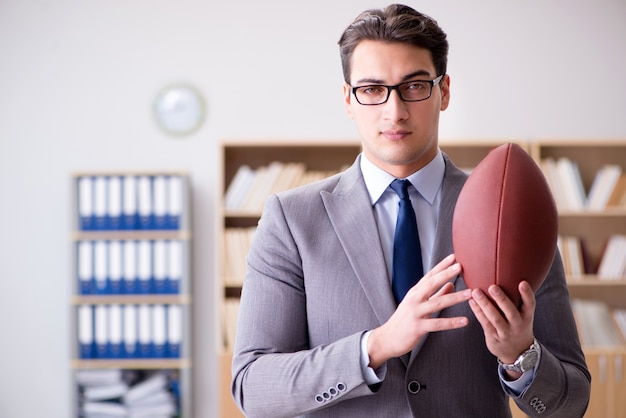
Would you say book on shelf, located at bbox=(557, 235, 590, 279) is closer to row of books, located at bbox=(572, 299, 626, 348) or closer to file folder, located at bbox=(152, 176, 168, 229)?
row of books, located at bbox=(572, 299, 626, 348)

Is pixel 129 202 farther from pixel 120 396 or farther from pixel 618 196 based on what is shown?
pixel 618 196

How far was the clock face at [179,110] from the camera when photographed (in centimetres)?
477

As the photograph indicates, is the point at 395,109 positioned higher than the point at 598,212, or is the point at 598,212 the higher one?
the point at 395,109

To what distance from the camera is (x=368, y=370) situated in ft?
4.21

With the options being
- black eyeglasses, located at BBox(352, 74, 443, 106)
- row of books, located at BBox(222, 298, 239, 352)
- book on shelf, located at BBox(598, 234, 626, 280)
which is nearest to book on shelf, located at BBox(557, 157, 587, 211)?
book on shelf, located at BBox(598, 234, 626, 280)

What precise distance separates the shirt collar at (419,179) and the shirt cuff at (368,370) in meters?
0.30

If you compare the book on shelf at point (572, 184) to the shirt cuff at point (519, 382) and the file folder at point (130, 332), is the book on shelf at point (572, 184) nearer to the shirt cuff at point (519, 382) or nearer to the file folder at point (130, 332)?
the file folder at point (130, 332)

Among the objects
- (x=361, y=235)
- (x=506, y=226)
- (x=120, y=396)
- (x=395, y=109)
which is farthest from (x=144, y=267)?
(x=506, y=226)

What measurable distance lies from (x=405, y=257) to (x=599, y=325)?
343cm

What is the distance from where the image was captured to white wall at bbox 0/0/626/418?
4789 millimetres

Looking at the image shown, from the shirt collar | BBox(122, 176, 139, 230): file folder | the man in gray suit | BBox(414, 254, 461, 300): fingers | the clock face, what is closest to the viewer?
BBox(414, 254, 461, 300): fingers

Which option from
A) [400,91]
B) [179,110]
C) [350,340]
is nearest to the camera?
[350,340]

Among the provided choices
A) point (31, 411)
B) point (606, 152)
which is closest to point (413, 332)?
point (606, 152)

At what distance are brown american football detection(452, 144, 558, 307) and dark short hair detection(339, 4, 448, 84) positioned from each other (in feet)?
0.77
